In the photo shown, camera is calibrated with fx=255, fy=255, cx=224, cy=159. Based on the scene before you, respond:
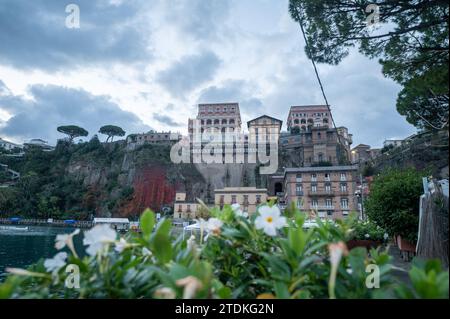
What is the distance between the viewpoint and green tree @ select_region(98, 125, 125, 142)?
253 feet

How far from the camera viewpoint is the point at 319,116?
212ft

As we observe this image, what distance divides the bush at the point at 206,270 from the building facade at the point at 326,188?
3337cm

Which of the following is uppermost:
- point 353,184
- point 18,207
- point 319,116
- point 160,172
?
point 319,116

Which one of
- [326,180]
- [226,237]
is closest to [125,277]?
[226,237]

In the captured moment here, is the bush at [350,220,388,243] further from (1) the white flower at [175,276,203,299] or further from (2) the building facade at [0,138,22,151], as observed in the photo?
(2) the building facade at [0,138,22,151]

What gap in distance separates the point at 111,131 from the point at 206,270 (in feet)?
280

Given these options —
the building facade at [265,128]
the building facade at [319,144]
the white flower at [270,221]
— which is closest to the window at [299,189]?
the building facade at [319,144]

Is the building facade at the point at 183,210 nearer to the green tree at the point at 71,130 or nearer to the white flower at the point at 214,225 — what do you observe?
the white flower at the point at 214,225

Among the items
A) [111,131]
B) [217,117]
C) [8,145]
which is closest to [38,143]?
[8,145]

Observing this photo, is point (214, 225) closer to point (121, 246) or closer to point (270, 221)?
point (270, 221)

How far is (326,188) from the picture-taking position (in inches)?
1361

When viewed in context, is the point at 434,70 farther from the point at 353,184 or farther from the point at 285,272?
the point at 353,184
